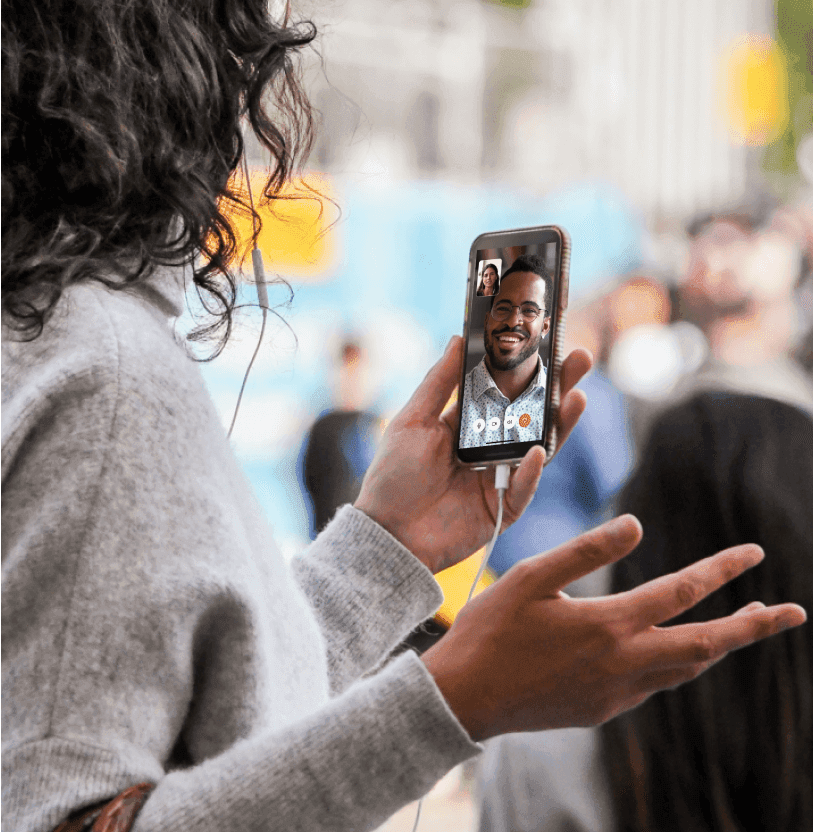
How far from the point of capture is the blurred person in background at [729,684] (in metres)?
0.91

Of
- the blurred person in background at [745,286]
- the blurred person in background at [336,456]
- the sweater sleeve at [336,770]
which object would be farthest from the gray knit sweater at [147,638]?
the blurred person in background at [745,286]

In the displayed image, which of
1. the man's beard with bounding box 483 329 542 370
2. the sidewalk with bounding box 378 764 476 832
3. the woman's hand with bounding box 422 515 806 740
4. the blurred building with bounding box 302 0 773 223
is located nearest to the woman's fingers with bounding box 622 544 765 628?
the woman's hand with bounding box 422 515 806 740

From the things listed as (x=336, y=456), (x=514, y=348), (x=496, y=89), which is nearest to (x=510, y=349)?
(x=514, y=348)

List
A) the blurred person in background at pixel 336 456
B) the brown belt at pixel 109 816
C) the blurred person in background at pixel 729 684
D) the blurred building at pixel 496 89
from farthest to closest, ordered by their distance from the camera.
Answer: the blurred building at pixel 496 89, the blurred person in background at pixel 336 456, the blurred person in background at pixel 729 684, the brown belt at pixel 109 816

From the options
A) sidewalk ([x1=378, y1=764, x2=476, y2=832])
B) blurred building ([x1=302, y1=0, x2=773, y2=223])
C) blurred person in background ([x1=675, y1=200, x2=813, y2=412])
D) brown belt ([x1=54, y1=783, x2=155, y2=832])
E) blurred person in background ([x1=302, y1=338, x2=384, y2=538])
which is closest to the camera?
brown belt ([x1=54, y1=783, x2=155, y2=832])

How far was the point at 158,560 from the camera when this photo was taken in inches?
26.3

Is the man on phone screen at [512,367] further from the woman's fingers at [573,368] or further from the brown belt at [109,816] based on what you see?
Result: the brown belt at [109,816]

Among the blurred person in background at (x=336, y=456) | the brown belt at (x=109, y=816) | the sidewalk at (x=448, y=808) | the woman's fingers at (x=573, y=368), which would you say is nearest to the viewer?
the brown belt at (x=109, y=816)

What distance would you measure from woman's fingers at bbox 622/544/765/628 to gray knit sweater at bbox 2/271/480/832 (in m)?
0.14

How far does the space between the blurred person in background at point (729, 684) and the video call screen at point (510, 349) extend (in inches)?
5.2

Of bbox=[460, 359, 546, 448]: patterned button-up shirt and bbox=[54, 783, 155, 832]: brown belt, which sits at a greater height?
bbox=[460, 359, 546, 448]: patterned button-up shirt

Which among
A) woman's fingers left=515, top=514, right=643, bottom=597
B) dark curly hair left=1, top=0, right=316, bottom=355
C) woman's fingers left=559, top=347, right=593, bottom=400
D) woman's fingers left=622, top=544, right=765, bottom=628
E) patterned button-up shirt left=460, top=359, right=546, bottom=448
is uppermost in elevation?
dark curly hair left=1, top=0, right=316, bottom=355

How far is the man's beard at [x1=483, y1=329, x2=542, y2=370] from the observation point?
1.04 metres

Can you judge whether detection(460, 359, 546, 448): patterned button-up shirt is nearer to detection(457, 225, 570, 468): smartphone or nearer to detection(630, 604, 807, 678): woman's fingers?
detection(457, 225, 570, 468): smartphone
